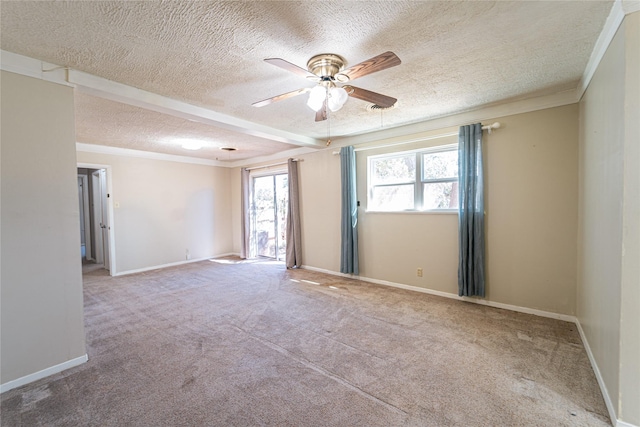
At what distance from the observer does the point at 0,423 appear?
164 centimetres

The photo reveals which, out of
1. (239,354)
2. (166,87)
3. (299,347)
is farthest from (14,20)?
(299,347)

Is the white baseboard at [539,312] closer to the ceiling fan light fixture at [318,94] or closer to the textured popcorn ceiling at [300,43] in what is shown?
the textured popcorn ceiling at [300,43]

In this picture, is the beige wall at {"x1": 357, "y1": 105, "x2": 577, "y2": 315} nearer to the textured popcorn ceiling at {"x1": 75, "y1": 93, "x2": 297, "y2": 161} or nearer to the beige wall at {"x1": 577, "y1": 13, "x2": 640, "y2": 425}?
the beige wall at {"x1": 577, "y1": 13, "x2": 640, "y2": 425}

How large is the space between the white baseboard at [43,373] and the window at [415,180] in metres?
3.77

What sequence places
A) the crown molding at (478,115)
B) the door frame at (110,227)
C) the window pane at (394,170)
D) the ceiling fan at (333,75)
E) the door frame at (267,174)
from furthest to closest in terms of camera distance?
1. the door frame at (267,174)
2. the door frame at (110,227)
3. the window pane at (394,170)
4. the crown molding at (478,115)
5. the ceiling fan at (333,75)

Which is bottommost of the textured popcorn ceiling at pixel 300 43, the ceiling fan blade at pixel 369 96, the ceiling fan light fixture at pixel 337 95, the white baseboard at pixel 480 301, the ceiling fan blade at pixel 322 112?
the white baseboard at pixel 480 301

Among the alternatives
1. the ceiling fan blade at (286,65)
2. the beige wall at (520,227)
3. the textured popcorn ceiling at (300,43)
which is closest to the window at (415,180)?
the beige wall at (520,227)

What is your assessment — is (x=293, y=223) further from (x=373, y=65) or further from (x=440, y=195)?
(x=373, y=65)

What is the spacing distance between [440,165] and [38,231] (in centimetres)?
422

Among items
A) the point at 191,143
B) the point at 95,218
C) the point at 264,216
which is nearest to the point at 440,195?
the point at 191,143

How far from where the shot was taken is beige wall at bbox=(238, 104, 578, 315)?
2.95 m

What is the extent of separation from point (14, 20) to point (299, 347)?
2.95 metres

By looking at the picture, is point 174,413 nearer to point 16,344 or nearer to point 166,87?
point 16,344

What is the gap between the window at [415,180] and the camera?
3.78 metres
